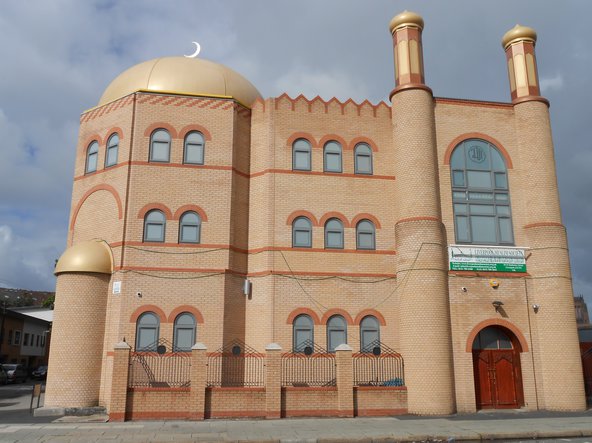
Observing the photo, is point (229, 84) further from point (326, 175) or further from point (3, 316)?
point (3, 316)

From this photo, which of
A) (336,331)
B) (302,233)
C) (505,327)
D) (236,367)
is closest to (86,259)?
(236,367)

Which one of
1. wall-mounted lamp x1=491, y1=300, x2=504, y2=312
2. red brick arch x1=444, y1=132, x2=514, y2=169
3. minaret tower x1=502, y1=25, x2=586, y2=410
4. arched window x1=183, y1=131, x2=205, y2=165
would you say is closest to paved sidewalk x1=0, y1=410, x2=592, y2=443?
minaret tower x1=502, y1=25, x2=586, y2=410

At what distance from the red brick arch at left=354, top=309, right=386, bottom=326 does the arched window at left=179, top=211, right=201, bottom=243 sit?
6235 mm

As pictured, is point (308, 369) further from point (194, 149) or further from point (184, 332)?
point (194, 149)

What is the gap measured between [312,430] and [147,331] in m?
6.88

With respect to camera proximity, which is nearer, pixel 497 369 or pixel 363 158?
pixel 497 369

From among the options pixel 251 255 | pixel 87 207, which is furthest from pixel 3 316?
pixel 251 255

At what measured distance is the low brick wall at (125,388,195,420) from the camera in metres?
15.3

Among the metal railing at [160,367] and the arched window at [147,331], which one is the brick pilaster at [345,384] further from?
the arched window at [147,331]

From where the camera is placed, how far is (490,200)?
65.4 ft

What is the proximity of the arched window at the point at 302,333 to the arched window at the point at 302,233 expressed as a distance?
8.41 feet

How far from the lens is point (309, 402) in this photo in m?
16.1

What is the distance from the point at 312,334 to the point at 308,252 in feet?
9.52

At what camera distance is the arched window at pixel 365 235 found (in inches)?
778
